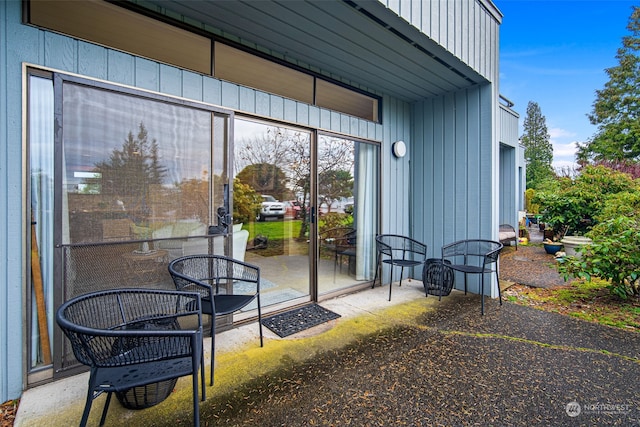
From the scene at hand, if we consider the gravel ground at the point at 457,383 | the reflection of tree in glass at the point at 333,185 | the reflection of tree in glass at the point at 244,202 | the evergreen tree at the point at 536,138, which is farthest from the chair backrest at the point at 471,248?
the evergreen tree at the point at 536,138

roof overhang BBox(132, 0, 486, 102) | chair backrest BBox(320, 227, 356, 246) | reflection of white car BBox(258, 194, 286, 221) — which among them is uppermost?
roof overhang BBox(132, 0, 486, 102)

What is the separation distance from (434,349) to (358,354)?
25.9 inches

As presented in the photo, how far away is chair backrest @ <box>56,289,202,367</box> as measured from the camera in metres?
1.19

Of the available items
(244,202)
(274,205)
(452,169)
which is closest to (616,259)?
(452,169)

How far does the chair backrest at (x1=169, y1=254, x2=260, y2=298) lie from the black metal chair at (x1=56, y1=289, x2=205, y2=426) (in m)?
0.52

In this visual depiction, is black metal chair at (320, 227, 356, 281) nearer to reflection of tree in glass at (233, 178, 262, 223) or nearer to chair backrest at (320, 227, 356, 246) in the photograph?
chair backrest at (320, 227, 356, 246)

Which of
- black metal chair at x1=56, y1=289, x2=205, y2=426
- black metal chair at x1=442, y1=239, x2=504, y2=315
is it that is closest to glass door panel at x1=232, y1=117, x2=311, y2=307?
black metal chair at x1=56, y1=289, x2=205, y2=426

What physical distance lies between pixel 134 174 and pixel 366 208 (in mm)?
2845

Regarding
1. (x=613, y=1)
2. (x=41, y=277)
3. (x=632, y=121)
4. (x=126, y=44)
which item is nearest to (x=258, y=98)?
(x=126, y=44)

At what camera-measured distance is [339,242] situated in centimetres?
383

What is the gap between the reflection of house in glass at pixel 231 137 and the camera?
74.9 inches

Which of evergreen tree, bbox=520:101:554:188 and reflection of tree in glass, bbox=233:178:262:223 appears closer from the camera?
reflection of tree in glass, bbox=233:178:262:223

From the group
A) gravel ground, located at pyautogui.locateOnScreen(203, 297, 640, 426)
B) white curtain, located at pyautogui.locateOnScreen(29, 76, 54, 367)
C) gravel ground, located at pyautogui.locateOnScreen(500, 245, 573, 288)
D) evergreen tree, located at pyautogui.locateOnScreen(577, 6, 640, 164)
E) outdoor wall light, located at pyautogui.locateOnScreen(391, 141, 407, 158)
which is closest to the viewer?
gravel ground, located at pyautogui.locateOnScreen(203, 297, 640, 426)

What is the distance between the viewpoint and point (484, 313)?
3.23m
